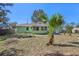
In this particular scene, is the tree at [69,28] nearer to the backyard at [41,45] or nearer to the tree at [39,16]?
the backyard at [41,45]

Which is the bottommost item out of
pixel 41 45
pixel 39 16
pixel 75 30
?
pixel 41 45

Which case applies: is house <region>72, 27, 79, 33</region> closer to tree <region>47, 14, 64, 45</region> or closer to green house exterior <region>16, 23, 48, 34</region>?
tree <region>47, 14, 64, 45</region>

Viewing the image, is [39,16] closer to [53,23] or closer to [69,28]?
[53,23]

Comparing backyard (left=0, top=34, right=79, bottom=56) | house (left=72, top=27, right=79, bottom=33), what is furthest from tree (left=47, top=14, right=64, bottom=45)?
house (left=72, top=27, right=79, bottom=33)

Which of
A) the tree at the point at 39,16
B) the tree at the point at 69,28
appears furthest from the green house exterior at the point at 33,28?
the tree at the point at 69,28

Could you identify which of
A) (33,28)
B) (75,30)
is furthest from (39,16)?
(75,30)
